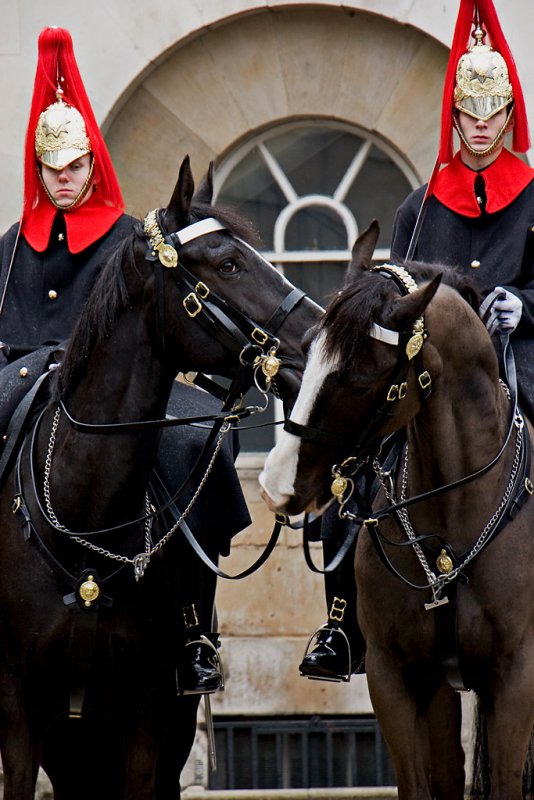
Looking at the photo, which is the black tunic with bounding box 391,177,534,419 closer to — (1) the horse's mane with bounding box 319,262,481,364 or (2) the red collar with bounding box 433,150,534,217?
(2) the red collar with bounding box 433,150,534,217

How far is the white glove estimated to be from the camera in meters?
4.91

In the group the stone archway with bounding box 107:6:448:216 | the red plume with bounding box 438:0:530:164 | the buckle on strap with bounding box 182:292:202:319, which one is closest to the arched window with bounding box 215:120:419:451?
the stone archway with bounding box 107:6:448:216

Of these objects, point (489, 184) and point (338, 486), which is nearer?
point (338, 486)

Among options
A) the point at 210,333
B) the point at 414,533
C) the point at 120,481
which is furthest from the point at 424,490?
the point at 120,481

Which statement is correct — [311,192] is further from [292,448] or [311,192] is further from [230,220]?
[292,448]

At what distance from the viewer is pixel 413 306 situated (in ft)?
13.6

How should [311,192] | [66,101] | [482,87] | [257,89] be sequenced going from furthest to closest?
[311,192] < [257,89] < [66,101] < [482,87]

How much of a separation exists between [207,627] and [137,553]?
59 cm

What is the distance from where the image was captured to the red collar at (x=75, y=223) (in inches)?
213

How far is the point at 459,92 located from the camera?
5281 millimetres

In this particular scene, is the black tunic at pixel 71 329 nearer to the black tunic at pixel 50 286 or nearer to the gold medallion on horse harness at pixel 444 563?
the black tunic at pixel 50 286

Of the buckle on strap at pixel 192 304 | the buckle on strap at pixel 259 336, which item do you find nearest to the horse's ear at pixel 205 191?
the buckle on strap at pixel 192 304

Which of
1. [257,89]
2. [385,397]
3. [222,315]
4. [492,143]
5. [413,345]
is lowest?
[385,397]

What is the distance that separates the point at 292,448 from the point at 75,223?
5.25ft
